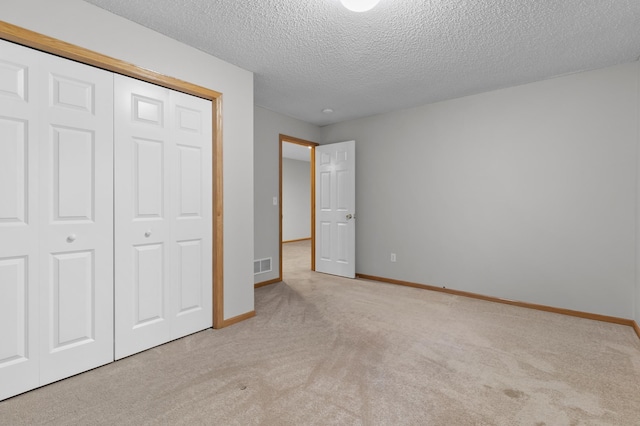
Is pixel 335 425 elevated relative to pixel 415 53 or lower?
lower

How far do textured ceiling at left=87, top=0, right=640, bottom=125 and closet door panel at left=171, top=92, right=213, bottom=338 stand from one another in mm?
590

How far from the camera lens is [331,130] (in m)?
5.23

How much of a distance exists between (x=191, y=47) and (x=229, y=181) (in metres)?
1.16

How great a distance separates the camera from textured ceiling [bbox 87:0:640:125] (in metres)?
2.10

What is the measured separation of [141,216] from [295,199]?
7425mm

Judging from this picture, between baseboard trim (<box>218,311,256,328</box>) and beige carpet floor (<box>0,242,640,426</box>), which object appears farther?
baseboard trim (<box>218,311,256,328</box>)

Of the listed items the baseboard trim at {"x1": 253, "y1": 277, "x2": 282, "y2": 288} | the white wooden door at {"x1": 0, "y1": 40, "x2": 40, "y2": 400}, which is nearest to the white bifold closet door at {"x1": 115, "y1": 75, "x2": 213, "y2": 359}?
the white wooden door at {"x1": 0, "y1": 40, "x2": 40, "y2": 400}

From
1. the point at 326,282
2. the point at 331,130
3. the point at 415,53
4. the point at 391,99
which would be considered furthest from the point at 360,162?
the point at 415,53

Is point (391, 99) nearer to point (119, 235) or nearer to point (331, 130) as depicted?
point (331, 130)

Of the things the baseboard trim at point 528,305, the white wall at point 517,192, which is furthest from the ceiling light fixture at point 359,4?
the baseboard trim at point 528,305

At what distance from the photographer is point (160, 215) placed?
2.48 meters

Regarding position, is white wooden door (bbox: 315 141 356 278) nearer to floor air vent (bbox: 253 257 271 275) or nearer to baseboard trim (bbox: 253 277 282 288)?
baseboard trim (bbox: 253 277 282 288)

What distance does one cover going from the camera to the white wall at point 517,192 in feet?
9.87

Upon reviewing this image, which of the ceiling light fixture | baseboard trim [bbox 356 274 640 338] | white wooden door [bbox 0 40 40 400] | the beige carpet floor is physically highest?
the ceiling light fixture
